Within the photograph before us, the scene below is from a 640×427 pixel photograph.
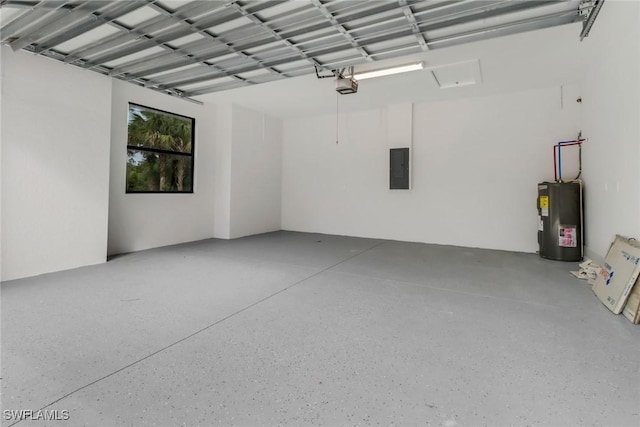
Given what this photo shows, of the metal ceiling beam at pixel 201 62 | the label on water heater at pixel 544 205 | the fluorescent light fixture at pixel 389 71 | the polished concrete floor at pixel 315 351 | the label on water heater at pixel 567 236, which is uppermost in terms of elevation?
the fluorescent light fixture at pixel 389 71

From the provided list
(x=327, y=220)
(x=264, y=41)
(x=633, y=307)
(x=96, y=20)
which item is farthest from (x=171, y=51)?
(x=633, y=307)

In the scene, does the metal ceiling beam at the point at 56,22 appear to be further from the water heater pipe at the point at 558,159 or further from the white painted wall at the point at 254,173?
the water heater pipe at the point at 558,159

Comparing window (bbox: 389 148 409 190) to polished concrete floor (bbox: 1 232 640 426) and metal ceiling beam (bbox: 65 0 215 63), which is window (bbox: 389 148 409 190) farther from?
metal ceiling beam (bbox: 65 0 215 63)

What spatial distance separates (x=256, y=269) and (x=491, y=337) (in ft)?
9.30

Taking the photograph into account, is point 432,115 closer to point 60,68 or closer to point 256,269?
point 256,269

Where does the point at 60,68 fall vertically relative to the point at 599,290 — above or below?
above

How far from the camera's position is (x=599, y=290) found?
2.98 meters

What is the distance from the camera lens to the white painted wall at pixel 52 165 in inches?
135

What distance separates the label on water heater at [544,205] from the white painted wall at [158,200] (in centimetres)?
616

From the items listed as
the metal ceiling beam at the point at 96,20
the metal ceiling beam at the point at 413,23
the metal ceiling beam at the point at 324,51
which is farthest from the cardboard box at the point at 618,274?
the metal ceiling beam at the point at 96,20

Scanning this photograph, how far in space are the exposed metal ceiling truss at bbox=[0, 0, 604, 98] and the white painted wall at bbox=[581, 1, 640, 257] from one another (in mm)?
587

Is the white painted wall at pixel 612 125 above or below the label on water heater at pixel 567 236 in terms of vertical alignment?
above

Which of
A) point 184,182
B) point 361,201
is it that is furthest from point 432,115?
point 184,182

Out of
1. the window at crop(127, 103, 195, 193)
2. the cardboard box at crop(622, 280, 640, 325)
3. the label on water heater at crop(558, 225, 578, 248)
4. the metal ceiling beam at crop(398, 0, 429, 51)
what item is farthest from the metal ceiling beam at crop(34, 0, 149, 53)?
the label on water heater at crop(558, 225, 578, 248)
